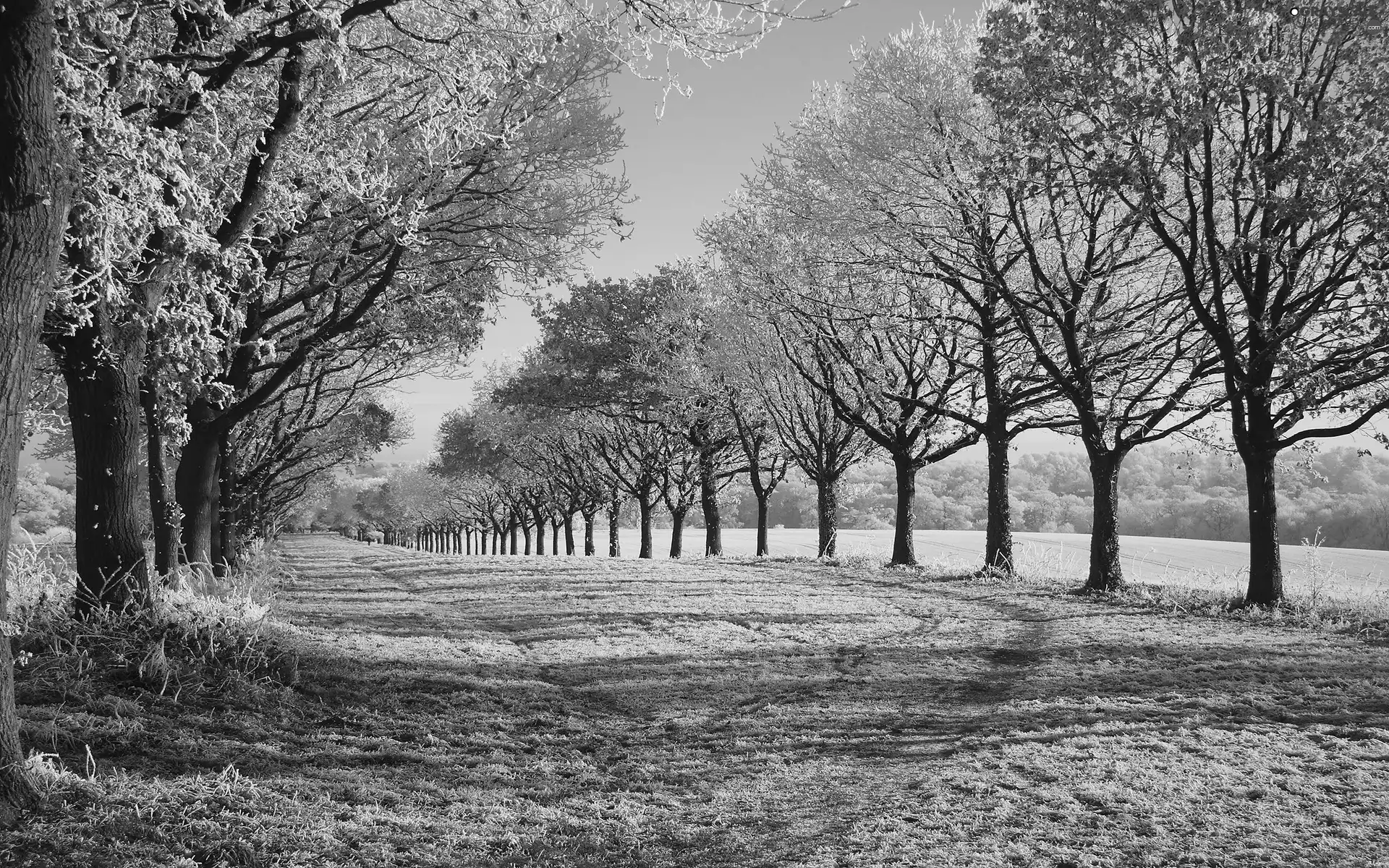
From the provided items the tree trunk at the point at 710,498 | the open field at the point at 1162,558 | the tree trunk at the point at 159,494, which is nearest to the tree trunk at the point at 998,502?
the open field at the point at 1162,558

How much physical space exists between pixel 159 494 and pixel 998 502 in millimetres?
14398

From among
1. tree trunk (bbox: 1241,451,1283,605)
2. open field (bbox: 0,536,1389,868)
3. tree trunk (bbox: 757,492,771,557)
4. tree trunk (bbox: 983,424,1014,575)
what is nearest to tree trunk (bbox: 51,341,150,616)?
open field (bbox: 0,536,1389,868)

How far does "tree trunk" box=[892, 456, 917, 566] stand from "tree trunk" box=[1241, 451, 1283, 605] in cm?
805

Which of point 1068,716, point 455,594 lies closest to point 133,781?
point 1068,716

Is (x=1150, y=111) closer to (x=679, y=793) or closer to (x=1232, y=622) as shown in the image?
(x=1232, y=622)

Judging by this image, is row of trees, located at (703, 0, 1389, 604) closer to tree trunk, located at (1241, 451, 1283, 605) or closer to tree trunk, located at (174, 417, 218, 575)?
tree trunk, located at (1241, 451, 1283, 605)

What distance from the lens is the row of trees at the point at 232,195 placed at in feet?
14.0

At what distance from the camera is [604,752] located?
5.99 m

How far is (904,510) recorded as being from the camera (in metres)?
20.3

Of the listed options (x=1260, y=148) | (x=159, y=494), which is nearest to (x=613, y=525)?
(x=159, y=494)

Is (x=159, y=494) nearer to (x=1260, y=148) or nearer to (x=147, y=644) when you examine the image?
(x=147, y=644)

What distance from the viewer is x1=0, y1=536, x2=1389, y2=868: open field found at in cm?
416

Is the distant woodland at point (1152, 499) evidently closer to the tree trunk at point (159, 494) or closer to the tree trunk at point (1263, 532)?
the tree trunk at point (1263, 532)

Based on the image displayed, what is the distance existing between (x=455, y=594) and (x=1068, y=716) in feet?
36.6
